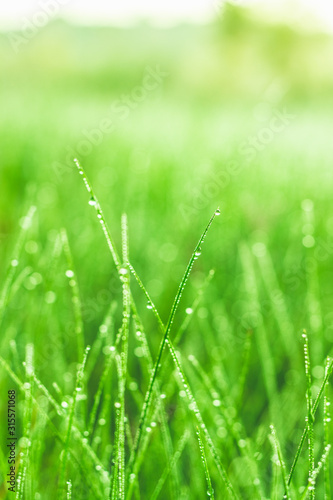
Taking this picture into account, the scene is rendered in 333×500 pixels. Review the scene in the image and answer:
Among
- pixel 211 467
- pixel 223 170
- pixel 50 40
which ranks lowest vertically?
pixel 211 467

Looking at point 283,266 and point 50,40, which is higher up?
point 50,40

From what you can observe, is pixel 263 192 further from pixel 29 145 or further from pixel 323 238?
pixel 29 145

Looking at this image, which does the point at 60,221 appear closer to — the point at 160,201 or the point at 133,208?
the point at 133,208

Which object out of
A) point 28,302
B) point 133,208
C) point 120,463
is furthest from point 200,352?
point 133,208

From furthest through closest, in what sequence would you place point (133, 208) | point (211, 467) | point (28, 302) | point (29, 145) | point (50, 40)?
point (50, 40) < point (29, 145) < point (133, 208) < point (28, 302) < point (211, 467)

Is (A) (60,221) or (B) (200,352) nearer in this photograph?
(B) (200,352)

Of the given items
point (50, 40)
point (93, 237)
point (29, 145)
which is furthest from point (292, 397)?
point (50, 40)

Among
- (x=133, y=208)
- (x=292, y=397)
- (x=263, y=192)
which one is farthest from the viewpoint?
(x=263, y=192)
